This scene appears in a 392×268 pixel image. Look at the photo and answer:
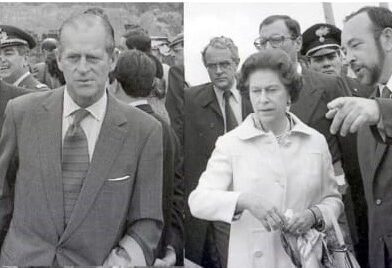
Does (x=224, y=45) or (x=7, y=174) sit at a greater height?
(x=224, y=45)

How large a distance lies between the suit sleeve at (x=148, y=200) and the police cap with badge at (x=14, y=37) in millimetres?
855

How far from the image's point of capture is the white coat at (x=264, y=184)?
11.3 feet

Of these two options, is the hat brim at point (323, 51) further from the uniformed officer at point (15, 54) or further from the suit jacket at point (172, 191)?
the uniformed officer at point (15, 54)

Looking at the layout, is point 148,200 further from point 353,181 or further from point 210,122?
point 353,181

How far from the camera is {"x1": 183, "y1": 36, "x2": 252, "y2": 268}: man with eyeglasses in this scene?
3582 millimetres

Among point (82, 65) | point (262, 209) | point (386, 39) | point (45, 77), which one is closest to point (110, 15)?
point (82, 65)

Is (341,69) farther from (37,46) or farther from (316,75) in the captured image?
(37,46)

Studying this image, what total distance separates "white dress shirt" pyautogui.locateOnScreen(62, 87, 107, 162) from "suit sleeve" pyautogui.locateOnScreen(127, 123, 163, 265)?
27 centimetres

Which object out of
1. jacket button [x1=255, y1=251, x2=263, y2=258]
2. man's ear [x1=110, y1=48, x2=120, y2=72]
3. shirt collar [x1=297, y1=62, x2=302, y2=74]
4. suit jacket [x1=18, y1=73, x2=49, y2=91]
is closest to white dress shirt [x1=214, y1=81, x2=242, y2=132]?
shirt collar [x1=297, y1=62, x2=302, y2=74]

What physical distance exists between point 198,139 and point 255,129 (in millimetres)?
331

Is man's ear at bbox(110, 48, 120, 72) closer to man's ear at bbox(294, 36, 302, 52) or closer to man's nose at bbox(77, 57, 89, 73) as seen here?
A: man's nose at bbox(77, 57, 89, 73)

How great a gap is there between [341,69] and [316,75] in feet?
0.48

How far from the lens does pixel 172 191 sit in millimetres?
3596

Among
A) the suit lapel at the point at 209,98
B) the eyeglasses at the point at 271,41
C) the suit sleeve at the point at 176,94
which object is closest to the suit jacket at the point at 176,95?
the suit sleeve at the point at 176,94
